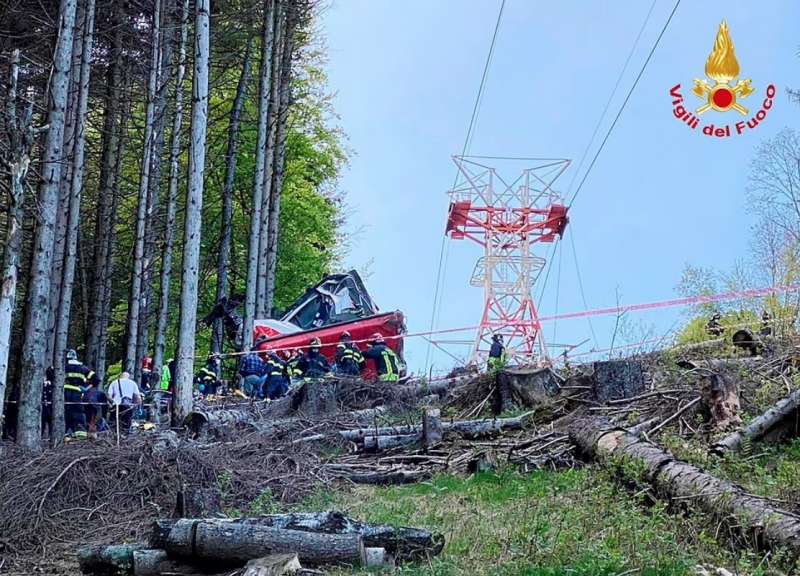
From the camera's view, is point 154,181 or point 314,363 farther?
point 154,181

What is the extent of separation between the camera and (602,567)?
5711mm

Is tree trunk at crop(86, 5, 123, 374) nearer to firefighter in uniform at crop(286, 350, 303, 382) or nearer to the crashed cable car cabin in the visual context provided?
the crashed cable car cabin

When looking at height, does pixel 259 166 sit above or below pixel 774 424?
above

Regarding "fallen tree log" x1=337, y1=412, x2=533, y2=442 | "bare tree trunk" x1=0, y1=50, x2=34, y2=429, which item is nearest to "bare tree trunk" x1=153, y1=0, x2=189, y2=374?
"bare tree trunk" x1=0, y1=50, x2=34, y2=429

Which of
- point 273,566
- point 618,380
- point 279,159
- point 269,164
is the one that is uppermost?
point 279,159

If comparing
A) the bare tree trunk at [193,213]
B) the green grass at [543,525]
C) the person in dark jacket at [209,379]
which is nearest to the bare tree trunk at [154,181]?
the person in dark jacket at [209,379]

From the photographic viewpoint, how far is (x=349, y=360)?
19.5 metres

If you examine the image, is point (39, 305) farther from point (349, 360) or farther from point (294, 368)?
point (294, 368)

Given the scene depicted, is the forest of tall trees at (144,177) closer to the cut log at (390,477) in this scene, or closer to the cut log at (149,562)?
the cut log at (390,477)

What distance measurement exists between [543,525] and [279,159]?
23.5 m

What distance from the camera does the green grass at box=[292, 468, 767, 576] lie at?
5930 mm

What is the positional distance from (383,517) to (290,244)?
88.1 feet

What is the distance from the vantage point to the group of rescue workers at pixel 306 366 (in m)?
19.2

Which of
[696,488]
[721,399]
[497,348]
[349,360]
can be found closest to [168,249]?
[349,360]
